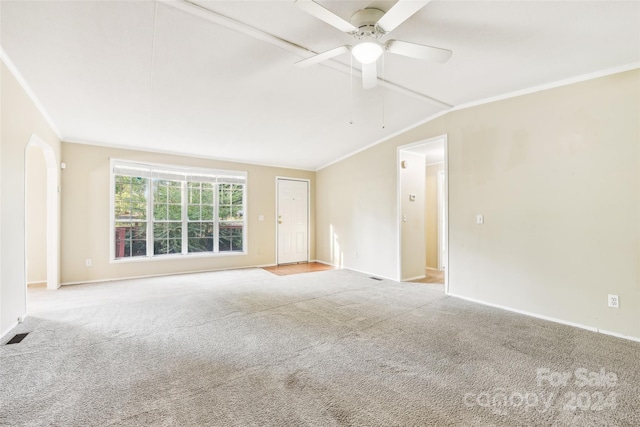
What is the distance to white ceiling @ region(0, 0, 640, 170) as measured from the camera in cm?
222

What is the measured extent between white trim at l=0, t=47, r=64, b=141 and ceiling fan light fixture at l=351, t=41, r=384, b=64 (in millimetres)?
3065

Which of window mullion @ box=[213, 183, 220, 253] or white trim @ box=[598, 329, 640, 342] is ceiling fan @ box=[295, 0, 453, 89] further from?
window mullion @ box=[213, 183, 220, 253]

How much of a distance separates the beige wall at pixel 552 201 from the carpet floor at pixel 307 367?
0.39m

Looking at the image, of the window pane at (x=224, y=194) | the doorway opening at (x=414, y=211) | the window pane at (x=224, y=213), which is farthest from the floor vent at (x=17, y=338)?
the doorway opening at (x=414, y=211)

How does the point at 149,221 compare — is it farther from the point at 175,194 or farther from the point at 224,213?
the point at 224,213

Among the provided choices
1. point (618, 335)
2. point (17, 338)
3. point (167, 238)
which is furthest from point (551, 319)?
point (167, 238)

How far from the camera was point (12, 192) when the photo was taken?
2.87 m

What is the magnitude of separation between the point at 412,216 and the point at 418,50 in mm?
3510

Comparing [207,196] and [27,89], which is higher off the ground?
[27,89]

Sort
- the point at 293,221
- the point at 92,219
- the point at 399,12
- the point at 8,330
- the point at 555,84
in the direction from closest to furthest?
the point at 399,12 < the point at 8,330 < the point at 555,84 < the point at 92,219 < the point at 293,221

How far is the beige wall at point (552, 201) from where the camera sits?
2863mm

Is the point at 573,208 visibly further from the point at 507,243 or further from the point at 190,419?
the point at 190,419

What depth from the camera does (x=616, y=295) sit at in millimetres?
2900

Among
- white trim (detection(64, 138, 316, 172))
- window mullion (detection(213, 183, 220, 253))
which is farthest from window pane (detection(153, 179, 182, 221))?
window mullion (detection(213, 183, 220, 253))
